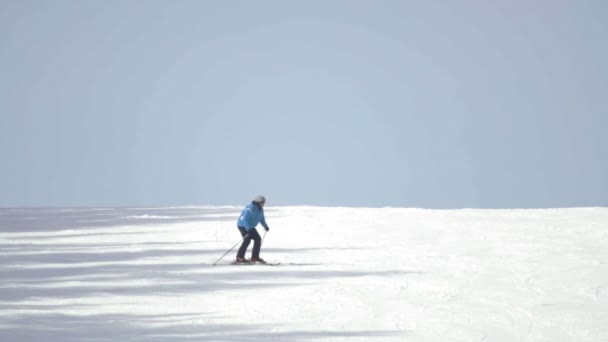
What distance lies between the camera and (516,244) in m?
25.3

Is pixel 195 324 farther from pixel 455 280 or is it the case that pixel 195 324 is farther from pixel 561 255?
pixel 561 255

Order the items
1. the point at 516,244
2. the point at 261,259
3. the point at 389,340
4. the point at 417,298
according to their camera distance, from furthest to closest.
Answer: the point at 516,244 → the point at 261,259 → the point at 417,298 → the point at 389,340

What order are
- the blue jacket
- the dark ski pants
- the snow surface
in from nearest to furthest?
the snow surface → the dark ski pants → the blue jacket

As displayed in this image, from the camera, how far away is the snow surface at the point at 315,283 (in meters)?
12.4

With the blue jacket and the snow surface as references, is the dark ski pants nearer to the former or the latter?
the blue jacket

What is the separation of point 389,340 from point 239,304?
11.4ft

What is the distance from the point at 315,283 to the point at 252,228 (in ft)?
13.5

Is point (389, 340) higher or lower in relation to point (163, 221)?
lower

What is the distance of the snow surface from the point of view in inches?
489

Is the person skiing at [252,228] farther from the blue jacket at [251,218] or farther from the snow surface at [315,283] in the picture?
the snow surface at [315,283]

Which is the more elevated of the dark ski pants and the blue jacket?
the blue jacket

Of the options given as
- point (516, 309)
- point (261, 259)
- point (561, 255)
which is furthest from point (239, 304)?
point (561, 255)

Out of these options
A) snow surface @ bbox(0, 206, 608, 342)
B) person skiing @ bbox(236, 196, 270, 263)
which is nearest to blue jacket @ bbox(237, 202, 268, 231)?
person skiing @ bbox(236, 196, 270, 263)

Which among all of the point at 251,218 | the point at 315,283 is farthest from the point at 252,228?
the point at 315,283
